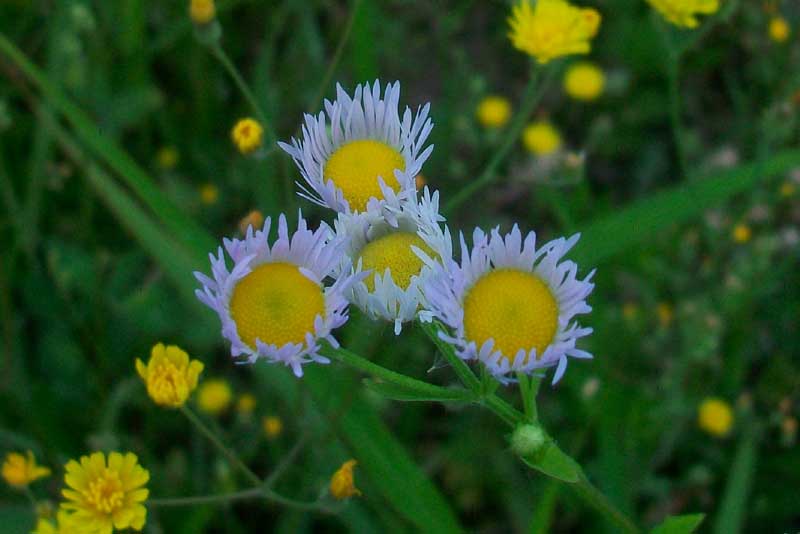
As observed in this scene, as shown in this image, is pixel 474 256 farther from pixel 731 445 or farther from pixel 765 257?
pixel 731 445

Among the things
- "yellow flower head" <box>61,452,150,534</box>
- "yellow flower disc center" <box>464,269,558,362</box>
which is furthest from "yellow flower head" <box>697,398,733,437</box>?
"yellow flower head" <box>61,452,150,534</box>

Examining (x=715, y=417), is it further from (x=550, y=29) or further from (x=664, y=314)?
(x=550, y=29)

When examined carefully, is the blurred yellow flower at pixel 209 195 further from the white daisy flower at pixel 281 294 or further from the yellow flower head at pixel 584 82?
Answer: the white daisy flower at pixel 281 294

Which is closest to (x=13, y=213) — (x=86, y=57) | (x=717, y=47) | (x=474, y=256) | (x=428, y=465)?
(x=86, y=57)

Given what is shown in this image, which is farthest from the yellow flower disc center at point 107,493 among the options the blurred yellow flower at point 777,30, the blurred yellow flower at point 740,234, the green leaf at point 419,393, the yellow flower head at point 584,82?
the blurred yellow flower at point 777,30

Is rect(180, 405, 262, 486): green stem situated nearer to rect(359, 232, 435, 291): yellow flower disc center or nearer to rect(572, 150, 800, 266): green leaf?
rect(359, 232, 435, 291): yellow flower disc center

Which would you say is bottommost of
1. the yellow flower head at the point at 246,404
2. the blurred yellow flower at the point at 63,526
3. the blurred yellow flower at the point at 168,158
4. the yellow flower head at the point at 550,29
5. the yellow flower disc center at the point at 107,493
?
the blurred yellow flower at the point at 63,526
